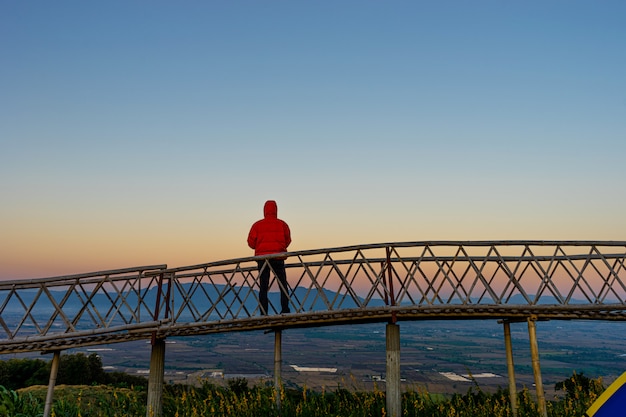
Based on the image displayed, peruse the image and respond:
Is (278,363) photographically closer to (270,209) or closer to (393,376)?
(393,376)

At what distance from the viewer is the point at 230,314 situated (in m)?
15.1

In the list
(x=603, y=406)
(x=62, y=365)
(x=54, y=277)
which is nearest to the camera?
(x=603, y=406)

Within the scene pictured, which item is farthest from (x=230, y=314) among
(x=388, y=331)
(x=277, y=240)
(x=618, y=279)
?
(x=618, y=279)

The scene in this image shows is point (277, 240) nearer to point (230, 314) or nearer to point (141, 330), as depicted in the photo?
point (230, 314)

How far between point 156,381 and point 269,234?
504 cm

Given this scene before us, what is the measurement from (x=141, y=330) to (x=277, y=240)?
4.45 meters

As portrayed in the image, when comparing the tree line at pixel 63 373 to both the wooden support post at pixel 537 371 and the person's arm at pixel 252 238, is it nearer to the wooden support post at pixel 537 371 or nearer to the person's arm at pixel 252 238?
the person's arm at pixel 252 238

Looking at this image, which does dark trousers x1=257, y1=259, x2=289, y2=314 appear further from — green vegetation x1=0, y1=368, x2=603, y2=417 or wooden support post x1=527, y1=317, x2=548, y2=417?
wooden support post x1=527, y1=317, x2=548, y2=417

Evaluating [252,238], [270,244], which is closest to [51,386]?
[252,238]

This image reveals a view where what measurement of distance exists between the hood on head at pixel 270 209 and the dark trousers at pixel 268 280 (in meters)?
1.33

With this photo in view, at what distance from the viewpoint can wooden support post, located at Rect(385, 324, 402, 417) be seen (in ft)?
46.5

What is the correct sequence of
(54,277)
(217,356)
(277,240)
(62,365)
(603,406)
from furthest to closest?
(217,356) < (62,365) < (277,240) < (54,277) < (603,406)

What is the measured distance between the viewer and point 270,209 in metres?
15.5

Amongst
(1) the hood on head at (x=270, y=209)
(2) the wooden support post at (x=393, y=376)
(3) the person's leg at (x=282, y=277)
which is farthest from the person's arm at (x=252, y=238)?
(2) the wooden support post at (x=393, y=376)
